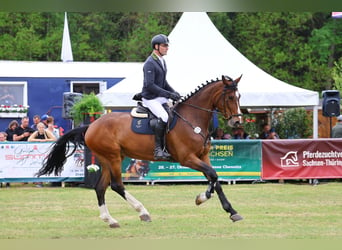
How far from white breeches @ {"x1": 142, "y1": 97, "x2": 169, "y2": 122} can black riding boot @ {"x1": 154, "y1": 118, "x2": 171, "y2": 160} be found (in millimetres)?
78

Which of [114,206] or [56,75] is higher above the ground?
[56,75]

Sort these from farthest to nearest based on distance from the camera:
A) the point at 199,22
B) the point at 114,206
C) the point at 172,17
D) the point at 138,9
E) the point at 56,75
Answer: the point at 172,17 → the point at 56,75 → the point at 199,22 → the point at 114,206 → the point at 138,9

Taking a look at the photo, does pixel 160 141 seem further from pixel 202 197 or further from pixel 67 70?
pixel 67 70

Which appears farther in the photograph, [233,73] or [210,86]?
[233,73]

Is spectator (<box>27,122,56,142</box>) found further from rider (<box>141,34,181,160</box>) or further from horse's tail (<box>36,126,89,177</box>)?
rider (<box>141,34,181,160</box>)

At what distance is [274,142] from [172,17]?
85.4ft

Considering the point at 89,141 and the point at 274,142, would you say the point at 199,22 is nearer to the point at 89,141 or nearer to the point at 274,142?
the point at 274,142

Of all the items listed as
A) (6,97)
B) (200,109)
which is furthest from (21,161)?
(200,109)

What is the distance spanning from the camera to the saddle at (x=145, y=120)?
996 cm

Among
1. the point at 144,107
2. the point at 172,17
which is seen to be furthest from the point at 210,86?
the point at 172,17

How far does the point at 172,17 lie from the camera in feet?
137

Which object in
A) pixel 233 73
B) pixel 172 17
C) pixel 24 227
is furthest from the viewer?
pixel 172 17

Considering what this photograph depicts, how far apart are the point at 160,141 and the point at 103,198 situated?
1144 mm

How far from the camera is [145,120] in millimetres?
10148
